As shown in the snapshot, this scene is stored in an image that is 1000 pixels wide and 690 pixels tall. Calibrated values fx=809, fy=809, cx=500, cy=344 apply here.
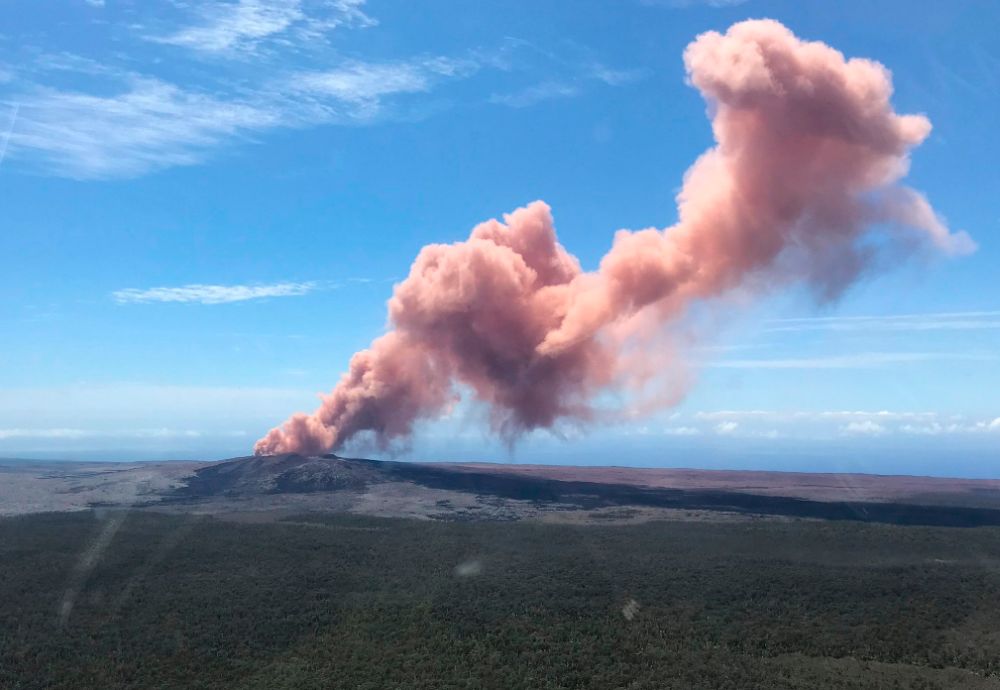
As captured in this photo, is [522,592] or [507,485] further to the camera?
[507,485]

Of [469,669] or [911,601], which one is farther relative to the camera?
[911,601]

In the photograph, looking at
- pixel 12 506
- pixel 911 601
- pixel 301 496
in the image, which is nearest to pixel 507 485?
pixel 301 496

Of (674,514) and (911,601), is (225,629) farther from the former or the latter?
(674,514)

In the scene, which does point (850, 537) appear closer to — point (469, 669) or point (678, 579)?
point (678, 579)

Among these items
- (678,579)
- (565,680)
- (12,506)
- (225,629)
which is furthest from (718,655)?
(12,506)

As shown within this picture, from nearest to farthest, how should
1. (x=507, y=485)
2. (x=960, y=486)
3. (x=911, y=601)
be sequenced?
(x=911, y=601) < (x=507, y=485) < (x=960, y=486)

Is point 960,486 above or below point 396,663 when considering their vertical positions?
above

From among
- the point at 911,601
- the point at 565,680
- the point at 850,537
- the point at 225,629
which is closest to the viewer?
the point at 565,680

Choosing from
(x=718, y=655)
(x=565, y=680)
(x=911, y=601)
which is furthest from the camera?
(x=911, y=601)

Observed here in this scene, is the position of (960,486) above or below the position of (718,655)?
above
